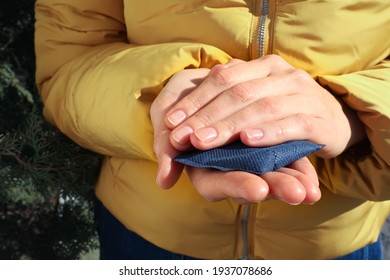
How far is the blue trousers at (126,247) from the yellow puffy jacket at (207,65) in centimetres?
3

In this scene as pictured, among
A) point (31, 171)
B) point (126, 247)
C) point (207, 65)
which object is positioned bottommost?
point (126, 247)

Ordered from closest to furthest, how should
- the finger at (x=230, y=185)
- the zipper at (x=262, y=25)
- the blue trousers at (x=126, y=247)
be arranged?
the finger at (x=230, y=185) → the zipper at (x=262, y=25) → the blue trousers at (x=126, y=247)

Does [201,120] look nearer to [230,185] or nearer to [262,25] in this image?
[230,185]

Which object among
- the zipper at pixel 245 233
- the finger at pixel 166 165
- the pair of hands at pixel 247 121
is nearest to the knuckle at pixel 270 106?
the pair of hands at pixel 247 121

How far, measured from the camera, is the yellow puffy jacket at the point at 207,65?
2.50 ft

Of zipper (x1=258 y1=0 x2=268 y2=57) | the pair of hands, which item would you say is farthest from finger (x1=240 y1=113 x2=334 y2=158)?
zipper (x1=258 y1=0 x2=268 y2=57)

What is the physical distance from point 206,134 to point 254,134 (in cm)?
5

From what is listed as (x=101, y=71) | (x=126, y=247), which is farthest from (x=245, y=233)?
(x=101, y=71)

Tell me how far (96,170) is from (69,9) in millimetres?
297

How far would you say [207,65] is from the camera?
0.77 meters

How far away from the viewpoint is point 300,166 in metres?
0.62

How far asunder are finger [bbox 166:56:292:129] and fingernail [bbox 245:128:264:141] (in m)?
0.07

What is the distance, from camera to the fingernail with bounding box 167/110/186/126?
0.62 metres

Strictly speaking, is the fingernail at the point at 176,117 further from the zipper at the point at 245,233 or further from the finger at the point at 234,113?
the zipper at the point at 245,233
